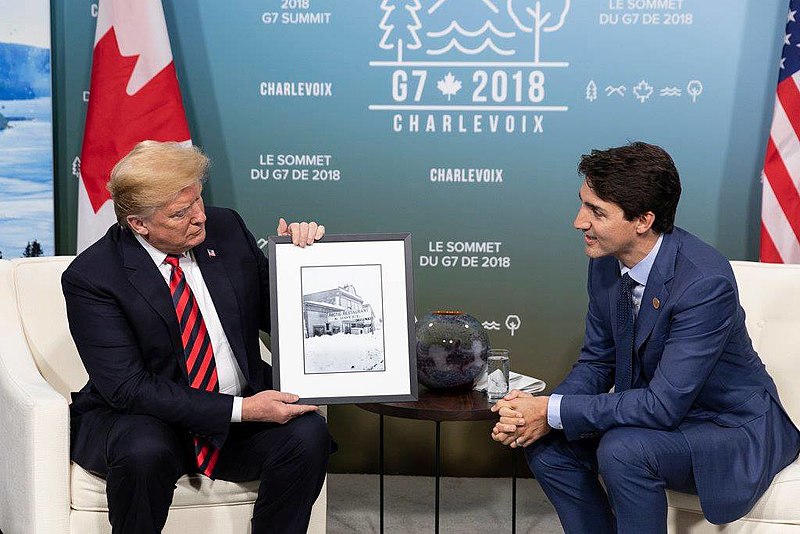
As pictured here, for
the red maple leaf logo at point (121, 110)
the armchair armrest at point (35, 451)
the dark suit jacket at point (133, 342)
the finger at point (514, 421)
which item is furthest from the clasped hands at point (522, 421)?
the red maple leaf logo at point (121, 110)

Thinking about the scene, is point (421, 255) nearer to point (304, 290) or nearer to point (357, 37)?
point (357, 37)

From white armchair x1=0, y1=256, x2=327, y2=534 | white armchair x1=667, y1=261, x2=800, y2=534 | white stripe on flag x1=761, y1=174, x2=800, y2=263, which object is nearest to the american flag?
white stripe on flag x1=761, y1=174, x2=800, y2=263

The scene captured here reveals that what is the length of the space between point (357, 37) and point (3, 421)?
1.88 m

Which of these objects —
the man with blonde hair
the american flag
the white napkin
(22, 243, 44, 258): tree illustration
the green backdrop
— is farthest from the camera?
(22, 243, 44, 258): tree illustration

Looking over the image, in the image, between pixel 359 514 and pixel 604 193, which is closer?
pixel 604 193

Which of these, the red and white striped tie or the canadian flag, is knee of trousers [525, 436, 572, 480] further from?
the canadian flag

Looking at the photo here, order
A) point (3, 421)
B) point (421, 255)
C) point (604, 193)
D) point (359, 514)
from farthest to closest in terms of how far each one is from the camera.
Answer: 1. point (421, 255)
2. point (359, 514)
3. point (3, 421)
4. point (604, 193)

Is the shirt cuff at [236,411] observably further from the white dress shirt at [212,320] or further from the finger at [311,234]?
the finger at [311,234]

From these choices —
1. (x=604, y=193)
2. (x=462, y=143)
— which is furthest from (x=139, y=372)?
(x=462, y=143)

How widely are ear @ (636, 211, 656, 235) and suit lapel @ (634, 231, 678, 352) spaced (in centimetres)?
8

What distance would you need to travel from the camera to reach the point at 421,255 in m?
4.01

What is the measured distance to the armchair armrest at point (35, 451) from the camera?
8.84 ft

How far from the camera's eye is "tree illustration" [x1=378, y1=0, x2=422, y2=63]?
152 inches

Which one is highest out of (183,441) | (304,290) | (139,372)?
(304,290)
